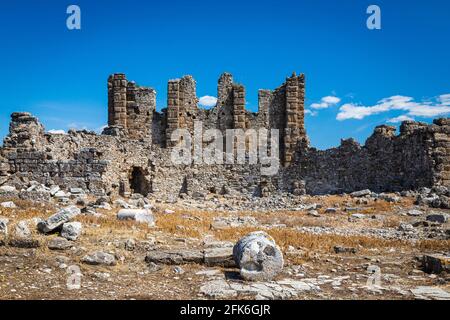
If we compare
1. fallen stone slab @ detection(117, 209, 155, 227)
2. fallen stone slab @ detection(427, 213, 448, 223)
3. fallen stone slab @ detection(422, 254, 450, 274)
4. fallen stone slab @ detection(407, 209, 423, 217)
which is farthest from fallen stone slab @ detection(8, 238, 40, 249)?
fallen stone slab @ detection(407, 209, 423, 217)

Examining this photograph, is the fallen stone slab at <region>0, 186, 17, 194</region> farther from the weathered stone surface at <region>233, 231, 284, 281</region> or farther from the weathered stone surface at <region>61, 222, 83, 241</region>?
the weathered stone surface at <region>233, 231, 284, 281</region>

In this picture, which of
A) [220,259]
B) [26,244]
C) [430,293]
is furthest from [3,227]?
[430,293]

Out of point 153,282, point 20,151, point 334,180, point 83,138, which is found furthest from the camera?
point 334,180

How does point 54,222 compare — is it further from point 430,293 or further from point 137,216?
point 430,293

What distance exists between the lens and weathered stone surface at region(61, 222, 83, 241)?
9.61m

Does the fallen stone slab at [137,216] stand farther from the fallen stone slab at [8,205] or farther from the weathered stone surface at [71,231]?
the fallen stone slab at [8,205]

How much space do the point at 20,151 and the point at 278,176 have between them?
16589 mm

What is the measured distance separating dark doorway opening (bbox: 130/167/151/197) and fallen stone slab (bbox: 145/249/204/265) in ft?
58.9

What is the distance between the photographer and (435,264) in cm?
847

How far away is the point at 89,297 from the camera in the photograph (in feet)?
21.3

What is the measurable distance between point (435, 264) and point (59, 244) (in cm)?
768
